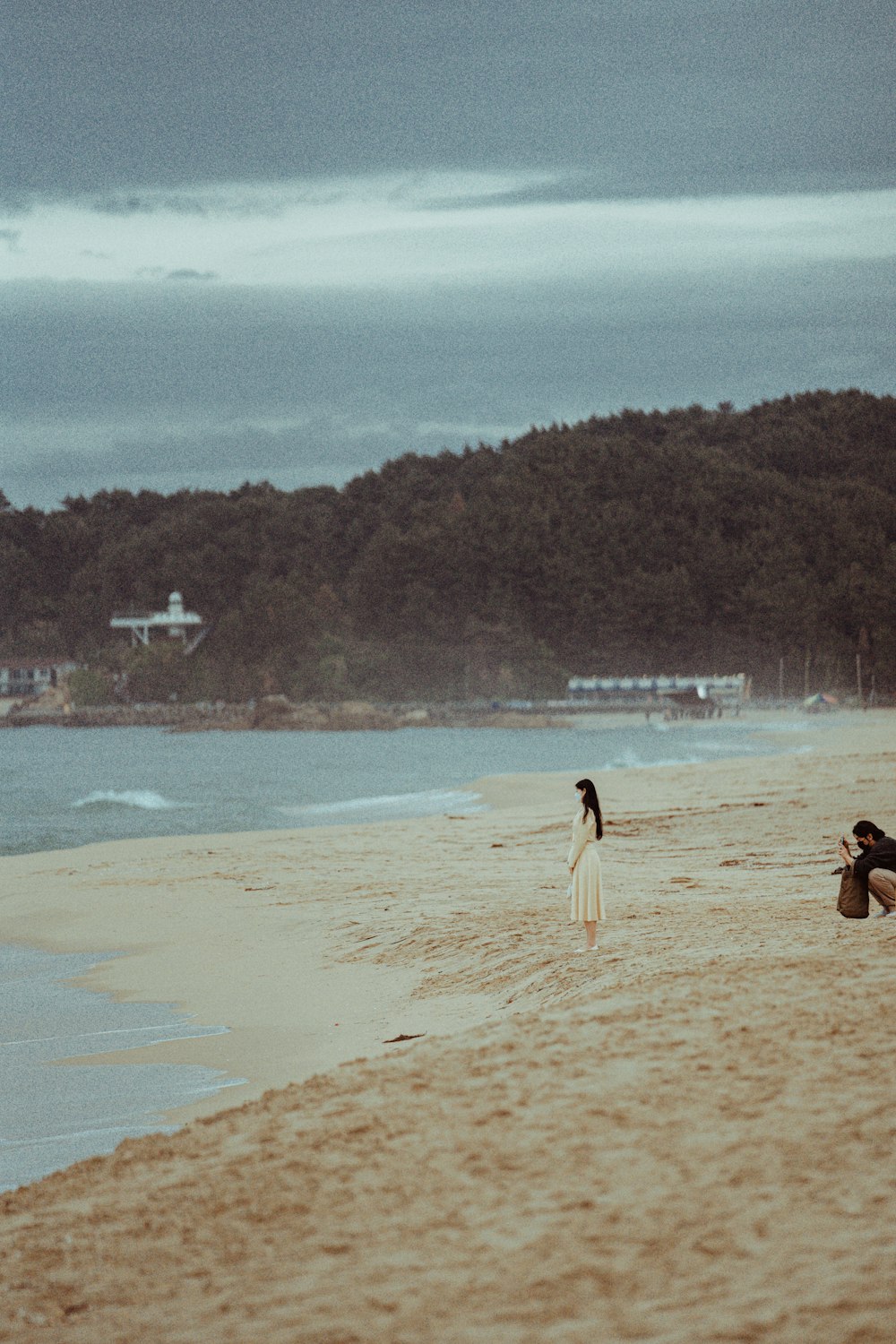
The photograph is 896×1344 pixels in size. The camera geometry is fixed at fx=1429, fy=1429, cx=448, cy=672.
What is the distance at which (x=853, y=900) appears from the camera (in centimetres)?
1073

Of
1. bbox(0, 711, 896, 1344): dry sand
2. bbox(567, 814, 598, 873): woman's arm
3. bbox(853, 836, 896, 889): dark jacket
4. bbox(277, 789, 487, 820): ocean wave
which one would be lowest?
bbox(277, 789, 487, 820): ocean wave

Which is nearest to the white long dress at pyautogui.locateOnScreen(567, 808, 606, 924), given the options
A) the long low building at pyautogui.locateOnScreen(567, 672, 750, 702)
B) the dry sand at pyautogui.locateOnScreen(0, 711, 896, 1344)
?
the dry sand at pyautogui.locateOnScreen(0, 711, 896, 1344)

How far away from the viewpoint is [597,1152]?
234 inches

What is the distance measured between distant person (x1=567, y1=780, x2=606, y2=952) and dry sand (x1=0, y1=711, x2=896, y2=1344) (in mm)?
273

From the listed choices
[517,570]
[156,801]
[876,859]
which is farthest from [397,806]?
[517,570]

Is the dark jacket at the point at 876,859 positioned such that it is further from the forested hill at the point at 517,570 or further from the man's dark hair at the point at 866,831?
the forested hill at the point at 517,570

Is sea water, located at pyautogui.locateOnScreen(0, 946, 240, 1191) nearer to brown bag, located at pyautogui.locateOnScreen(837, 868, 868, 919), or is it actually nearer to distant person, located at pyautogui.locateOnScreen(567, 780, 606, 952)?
distant person, located at pyautogui.locateOnScreen(567, 780, 606, 952)

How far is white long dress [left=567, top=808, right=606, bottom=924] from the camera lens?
10.8 metres

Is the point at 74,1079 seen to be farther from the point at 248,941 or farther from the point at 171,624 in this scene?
the point at 171,624

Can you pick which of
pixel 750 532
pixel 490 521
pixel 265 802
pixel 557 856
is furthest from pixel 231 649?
pixel 557 856

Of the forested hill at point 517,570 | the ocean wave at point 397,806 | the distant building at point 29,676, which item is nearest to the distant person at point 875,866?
the ocean wave at point 397,806

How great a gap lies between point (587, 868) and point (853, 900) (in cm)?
200

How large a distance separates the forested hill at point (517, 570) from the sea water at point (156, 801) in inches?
893

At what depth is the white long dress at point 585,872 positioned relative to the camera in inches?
426
